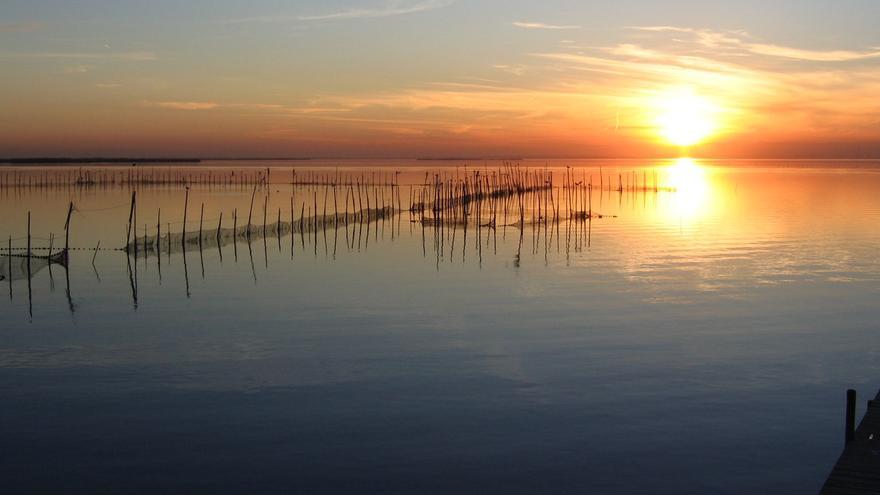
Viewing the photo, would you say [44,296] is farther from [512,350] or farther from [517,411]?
[517,411]

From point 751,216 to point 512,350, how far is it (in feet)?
71.6

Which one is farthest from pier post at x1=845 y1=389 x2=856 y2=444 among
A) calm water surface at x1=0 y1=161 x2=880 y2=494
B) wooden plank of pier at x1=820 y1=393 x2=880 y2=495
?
calm water surface at x1=0 y1=161 x2=880 y2=494

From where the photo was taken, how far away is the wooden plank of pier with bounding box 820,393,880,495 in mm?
5473

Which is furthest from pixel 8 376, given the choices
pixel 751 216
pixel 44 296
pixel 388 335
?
pixel 751 216

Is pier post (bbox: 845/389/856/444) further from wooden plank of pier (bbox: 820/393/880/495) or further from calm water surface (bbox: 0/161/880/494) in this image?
calm water surface (bbox: 0/161/880/494)

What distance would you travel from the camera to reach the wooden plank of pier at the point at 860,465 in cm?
547

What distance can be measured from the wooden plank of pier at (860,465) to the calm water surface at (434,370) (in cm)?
50

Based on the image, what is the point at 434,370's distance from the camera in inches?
372

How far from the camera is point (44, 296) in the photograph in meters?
14.1

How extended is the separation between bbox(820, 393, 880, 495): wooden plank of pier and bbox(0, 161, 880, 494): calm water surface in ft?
1.64

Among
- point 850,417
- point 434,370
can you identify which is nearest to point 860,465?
point 850,417

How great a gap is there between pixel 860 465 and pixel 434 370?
14.9ft

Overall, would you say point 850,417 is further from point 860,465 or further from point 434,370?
point 434,370

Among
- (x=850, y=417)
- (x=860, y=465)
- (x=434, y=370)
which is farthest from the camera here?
(x=434, y=370)
